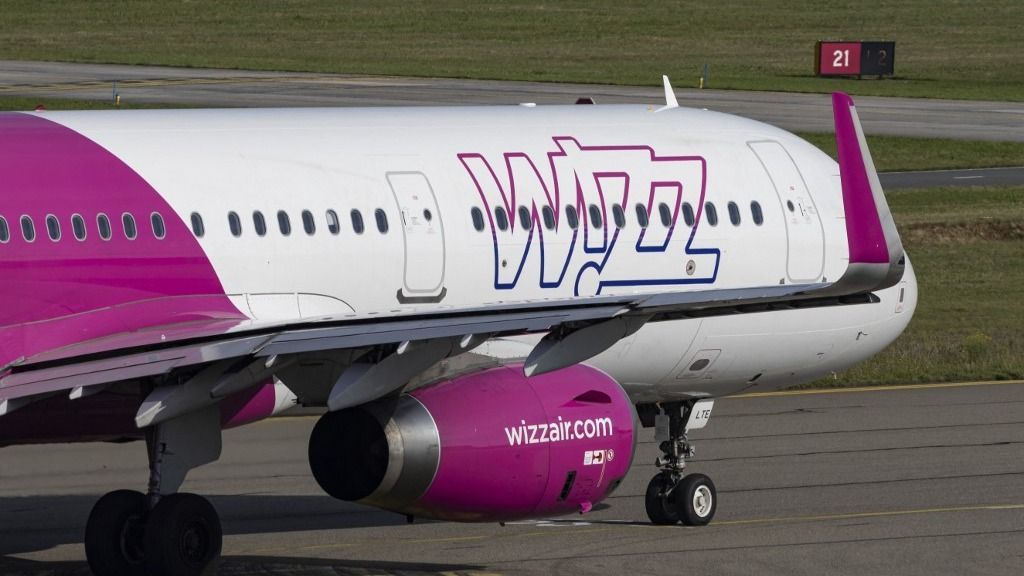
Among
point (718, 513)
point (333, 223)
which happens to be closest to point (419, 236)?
point (333, 223)

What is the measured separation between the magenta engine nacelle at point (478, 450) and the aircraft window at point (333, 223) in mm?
2931

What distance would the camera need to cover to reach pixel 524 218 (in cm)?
2095

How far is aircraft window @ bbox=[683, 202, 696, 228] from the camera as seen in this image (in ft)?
71.9

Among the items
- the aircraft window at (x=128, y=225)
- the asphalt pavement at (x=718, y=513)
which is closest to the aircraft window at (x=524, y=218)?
the asphalt pavement at (x=718, y=513)

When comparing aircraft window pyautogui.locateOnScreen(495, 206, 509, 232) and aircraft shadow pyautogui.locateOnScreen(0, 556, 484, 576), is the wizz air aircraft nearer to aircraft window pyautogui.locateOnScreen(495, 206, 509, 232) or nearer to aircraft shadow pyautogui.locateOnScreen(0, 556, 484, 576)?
aircraft window pyautogui.locateOnScreen(495, 206, 509, 232)

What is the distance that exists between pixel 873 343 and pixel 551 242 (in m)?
4.46

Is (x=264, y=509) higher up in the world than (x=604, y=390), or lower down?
lower down

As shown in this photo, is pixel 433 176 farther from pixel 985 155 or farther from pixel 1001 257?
pixel 985 155

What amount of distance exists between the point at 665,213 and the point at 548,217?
1.50 metres

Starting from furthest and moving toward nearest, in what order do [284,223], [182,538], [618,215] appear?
[618,215] < [284,223] < [182,538]

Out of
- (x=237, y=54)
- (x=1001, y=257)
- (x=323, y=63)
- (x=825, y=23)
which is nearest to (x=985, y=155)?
(x=1001, y=257)

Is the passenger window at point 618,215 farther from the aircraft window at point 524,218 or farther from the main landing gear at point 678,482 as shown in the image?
the main landing gear at point 678,482

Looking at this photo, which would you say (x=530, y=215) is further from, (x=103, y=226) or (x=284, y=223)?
(x=103, y=226)

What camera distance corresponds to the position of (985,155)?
65.1 meters
